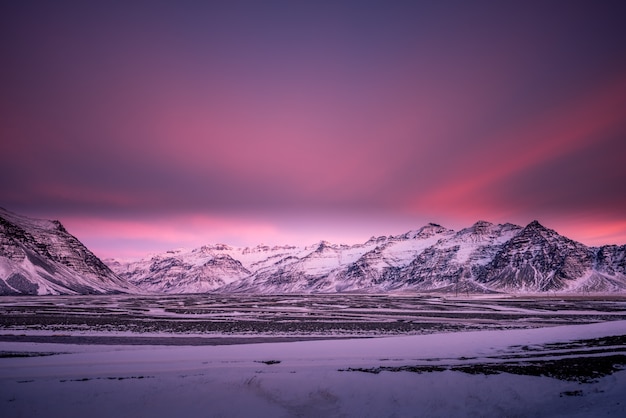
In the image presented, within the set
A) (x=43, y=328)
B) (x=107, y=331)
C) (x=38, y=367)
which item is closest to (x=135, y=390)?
(x=38, y=367)

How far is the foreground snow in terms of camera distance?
16.3m

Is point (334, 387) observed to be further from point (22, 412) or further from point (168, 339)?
point (168, 339)

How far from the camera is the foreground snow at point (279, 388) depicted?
16328 mm

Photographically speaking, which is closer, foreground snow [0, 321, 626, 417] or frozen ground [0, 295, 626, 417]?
foreground snow [0, 321, 626, 417]

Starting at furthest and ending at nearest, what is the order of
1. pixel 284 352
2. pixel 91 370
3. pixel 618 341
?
1. pixel 618 341
2. pixel 284 352
3. pixel 91 370

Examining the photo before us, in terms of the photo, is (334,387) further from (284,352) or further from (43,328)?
(43,328)

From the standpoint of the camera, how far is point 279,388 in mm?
18469

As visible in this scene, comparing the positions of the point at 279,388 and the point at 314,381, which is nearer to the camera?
the point at 279,388

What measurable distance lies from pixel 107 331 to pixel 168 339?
10.7 metres

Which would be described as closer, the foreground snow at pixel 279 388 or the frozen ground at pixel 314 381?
the foreground snow at pixel 279 388

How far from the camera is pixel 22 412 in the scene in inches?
606

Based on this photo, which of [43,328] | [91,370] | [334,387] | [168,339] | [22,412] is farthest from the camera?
[43,328]

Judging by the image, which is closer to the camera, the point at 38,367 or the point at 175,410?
the point at 175,410

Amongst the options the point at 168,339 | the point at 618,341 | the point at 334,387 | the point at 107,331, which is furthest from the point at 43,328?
the point at 618,341
